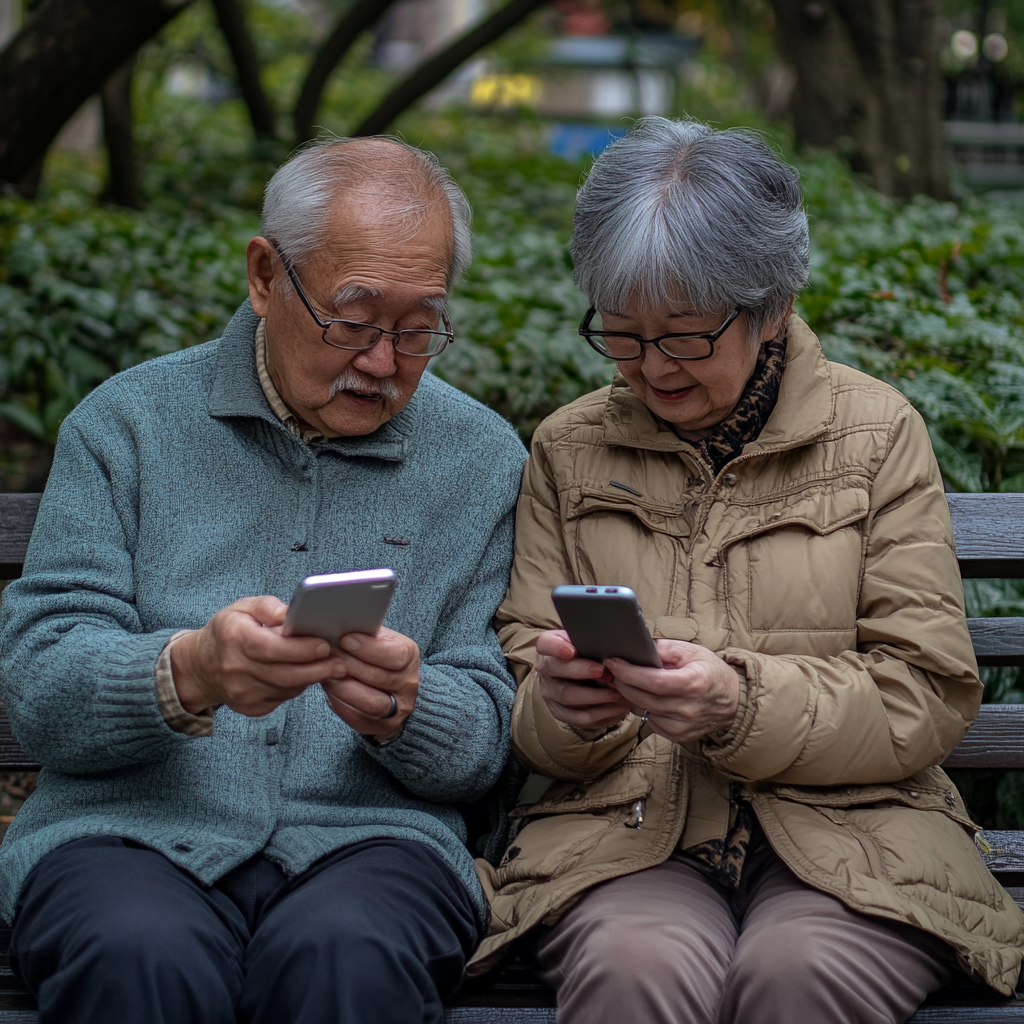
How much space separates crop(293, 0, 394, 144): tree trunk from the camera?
961 centimetres

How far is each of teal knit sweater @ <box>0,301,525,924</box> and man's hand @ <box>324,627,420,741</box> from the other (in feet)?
0.24

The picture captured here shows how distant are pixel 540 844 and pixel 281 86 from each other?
15.4m

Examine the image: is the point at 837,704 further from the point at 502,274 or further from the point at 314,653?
the point at 502,274

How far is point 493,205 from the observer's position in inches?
325

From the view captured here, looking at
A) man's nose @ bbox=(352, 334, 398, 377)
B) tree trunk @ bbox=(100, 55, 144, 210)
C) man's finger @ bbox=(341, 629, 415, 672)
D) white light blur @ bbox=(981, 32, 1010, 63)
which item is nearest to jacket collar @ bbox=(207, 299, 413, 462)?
man's nose @ bbox=(352, 334, 398, 377)

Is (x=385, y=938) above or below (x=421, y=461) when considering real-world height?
below

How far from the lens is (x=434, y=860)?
7.77ft

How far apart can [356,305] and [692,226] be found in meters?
0.63

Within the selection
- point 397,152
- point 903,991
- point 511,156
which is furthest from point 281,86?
point 903,991

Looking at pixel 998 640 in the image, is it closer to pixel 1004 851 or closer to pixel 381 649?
pixel 1004 851

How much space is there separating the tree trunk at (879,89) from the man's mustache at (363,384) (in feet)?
25.9

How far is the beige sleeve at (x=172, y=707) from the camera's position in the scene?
2240 mm

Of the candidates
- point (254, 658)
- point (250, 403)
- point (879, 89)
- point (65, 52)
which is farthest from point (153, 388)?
point (879, 89)

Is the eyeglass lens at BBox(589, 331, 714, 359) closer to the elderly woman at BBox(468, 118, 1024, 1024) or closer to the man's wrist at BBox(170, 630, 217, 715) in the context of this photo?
the elderly woman at BBox(468, 118, 1024, 1024)
